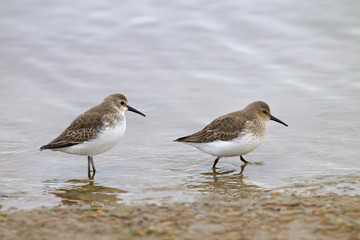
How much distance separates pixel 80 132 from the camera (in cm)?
1083

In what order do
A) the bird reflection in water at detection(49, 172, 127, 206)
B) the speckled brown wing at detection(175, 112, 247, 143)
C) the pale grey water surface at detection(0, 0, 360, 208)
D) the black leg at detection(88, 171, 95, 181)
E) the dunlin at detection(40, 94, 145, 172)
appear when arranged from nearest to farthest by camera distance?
the bird reflection in water at detection(49, 172, 127, 206) < the pale grey water surface at detection(0, 0, 360, 208) < the black leg at detection(88, 171, 95, 181) < the dunlin at detection(40, 94, 145, 172) < the speckled brown wing at detection(175, 112, 247, 143)

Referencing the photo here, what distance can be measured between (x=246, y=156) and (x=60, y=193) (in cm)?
412

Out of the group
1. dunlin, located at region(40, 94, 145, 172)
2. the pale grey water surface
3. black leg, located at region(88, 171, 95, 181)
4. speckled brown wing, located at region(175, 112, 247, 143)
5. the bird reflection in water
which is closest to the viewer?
the bird reflection in water

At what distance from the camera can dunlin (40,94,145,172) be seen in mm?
10680

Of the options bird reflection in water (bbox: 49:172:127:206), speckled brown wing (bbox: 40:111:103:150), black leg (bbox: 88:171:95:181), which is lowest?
bird reflection in water (bbox: 49:172:127:206)

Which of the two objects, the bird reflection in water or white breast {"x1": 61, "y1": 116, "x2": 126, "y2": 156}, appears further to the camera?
white breast {"x1": 61, "y1": 116, "x2": 126, "y2": 156}

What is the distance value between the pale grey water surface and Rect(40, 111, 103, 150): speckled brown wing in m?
0.55

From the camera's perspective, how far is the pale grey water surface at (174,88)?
34.2ft

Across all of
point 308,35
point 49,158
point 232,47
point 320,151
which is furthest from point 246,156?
point 308,35

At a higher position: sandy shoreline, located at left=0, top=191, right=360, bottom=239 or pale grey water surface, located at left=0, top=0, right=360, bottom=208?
pale grey water surface, located at left=0, top=0, right=360, bottom=208

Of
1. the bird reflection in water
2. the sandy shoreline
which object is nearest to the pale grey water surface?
the bird reflection in water

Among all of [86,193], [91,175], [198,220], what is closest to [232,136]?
[91,175]

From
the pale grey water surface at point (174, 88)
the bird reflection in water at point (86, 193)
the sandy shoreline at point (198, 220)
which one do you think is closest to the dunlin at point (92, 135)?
the pale grey water surface at point (174, 88)

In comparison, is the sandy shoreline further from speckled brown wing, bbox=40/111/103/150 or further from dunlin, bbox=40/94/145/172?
speckled brown wing, bbox=40/111/103/150
